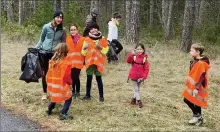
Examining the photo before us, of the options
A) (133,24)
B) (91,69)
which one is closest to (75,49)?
(91,69)

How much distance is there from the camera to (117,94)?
10.7 meters

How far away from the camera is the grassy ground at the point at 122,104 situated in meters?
8.20

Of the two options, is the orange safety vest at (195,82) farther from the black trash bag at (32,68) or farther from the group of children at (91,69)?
the black trash bag at (32,68)

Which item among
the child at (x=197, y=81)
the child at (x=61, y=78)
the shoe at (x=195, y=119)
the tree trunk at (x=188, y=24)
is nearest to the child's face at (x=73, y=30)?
the child at (x=61, y=78)

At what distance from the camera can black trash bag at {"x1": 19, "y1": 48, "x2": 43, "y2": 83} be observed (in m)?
9.32

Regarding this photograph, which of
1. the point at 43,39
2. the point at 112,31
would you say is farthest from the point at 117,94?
the point at 112,31

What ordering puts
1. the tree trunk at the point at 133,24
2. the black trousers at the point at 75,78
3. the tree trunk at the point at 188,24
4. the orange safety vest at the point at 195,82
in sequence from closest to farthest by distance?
the orange safety vest at the point at 195,82, the black trousers at the point at 75,78, the tree trunk at the point at 133,24, the tree trunk at the point at 188,24

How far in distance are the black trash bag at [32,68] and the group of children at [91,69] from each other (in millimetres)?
510

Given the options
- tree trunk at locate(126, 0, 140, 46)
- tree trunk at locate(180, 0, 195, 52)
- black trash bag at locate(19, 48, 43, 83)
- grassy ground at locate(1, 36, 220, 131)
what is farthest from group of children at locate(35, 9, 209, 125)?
tree trunk at locate(180, 0, 195, 52)

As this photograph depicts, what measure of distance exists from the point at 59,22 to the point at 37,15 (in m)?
14.8

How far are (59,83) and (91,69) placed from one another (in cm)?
145

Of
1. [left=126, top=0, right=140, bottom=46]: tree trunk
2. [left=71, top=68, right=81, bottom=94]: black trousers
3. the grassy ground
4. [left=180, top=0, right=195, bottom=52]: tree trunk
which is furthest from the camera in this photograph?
[left=180, top=0, right=195, bottom=52]: tree trunk

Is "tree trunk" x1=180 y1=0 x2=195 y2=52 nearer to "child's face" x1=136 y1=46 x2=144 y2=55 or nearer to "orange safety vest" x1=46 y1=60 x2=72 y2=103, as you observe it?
"child's face" x1=136 y1=46 x2=144 y2=55

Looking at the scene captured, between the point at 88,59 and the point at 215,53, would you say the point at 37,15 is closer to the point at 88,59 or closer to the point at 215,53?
the point at 215,53
